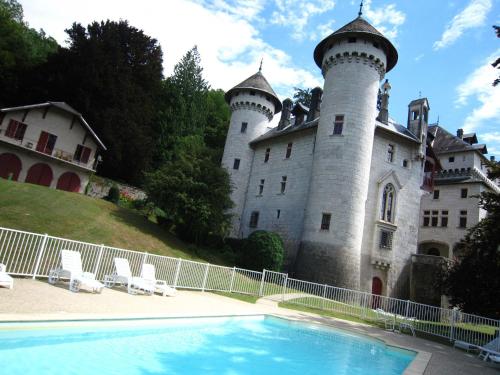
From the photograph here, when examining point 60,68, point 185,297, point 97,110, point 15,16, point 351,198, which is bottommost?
point 185,297

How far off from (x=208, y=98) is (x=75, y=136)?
929 inches

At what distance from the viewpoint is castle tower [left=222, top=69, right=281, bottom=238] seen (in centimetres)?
3350

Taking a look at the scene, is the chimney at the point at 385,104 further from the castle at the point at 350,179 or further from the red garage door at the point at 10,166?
the red garage door at the point at 10,166

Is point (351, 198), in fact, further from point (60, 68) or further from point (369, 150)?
point (60, 68)

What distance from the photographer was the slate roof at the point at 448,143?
3888cm

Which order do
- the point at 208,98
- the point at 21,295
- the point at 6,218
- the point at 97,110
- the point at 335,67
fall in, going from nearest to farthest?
1. the point at 21,295
2. the point at 6,218
3. the point at 335,67
4. the point at 97,110
5. the point at 208,98

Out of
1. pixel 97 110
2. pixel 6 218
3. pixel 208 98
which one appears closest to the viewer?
pixel 6 218

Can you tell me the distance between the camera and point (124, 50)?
1489 inches

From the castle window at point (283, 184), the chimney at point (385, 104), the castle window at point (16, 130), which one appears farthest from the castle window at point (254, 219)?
the castle window at point (16, 130)

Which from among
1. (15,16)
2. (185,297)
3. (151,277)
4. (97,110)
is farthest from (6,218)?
(15,16)

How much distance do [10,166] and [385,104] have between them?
31.4 meters

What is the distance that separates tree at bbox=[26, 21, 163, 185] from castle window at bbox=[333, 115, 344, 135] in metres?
19.3

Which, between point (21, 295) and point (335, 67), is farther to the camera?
point (335, 67)

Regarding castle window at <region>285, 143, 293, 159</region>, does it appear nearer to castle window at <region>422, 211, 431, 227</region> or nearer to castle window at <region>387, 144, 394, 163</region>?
castle window at <region>387, 144, 394, 163</region>
